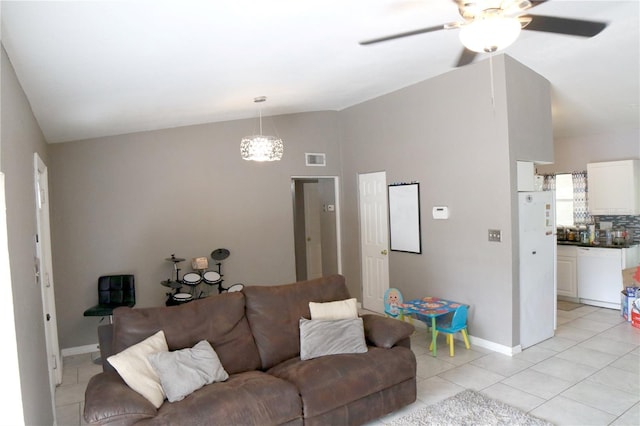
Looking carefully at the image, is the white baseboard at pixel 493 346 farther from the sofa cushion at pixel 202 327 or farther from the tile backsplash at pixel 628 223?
the tile backsplash at pixel 628 223

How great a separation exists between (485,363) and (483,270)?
3.04ft

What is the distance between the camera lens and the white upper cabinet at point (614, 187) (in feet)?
17.7

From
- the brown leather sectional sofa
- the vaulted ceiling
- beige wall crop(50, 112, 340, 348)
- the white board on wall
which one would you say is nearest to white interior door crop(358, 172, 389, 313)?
the white board on wall

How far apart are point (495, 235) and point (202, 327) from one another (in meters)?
2.95

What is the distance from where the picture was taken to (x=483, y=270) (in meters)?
4.18

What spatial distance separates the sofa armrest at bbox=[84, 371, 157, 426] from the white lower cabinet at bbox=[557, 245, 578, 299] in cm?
573

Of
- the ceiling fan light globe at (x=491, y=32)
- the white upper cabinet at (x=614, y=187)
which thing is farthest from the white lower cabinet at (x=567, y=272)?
the ceiling fan light globe at (x=491, y=32)

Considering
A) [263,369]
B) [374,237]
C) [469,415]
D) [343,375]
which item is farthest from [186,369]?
[374,237]

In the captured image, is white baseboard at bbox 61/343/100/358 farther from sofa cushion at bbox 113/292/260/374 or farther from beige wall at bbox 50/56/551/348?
sofa cushion at bbox 113/292/260/374

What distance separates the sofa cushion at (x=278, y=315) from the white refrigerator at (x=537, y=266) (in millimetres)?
2146

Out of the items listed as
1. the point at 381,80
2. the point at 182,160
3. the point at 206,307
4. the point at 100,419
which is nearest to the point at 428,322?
the point at 206,307

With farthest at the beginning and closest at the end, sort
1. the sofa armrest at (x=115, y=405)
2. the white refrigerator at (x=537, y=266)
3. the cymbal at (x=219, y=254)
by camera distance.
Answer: the cymbal at (x=219, y=254) < the white refrigerator at (x=537, y=266) < the sofa armrest at (x=115, y=405)

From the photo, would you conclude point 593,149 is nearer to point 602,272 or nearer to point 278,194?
point 602,272

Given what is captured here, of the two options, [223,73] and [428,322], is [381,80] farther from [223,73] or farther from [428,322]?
[428,322]
